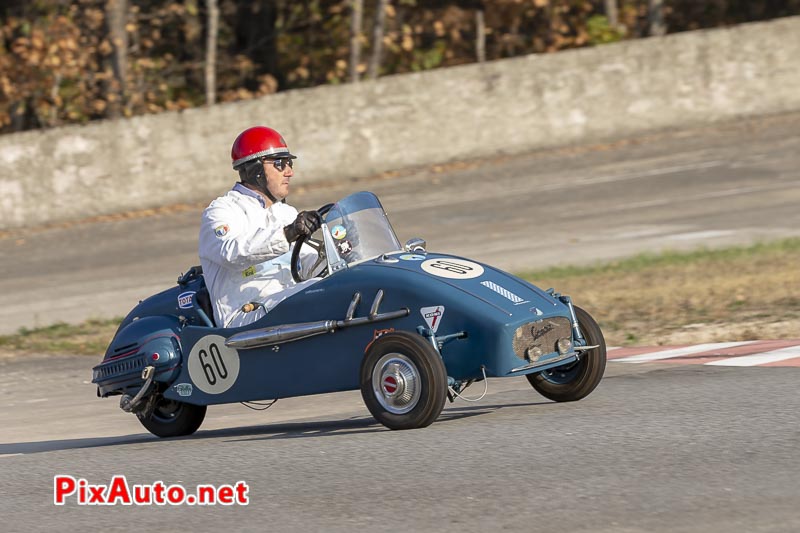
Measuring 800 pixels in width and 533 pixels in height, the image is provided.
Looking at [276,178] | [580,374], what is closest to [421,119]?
[276,178]

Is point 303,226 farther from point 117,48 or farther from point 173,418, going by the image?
point 117,48

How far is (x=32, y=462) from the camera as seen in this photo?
7871 mm

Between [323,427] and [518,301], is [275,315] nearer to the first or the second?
[323,427]

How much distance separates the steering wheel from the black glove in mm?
59

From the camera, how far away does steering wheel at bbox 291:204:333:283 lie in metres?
8.14

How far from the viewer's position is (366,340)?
7.70 metres

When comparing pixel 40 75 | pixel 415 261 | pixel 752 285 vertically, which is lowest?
pixel 752 285

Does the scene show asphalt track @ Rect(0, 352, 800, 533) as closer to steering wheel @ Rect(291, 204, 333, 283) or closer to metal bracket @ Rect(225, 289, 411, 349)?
metal bracket @ Rect(225, 289, 411, 349)

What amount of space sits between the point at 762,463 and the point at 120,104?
22830 millimetres

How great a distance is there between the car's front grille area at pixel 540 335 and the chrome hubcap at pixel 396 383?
0.58 m

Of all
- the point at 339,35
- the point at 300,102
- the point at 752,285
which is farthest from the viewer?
the point at 339,35

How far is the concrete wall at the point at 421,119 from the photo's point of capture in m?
24.9

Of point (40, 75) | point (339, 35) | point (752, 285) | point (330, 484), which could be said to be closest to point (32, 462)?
point (330, 484)

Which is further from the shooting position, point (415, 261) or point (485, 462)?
point (415, 261)
